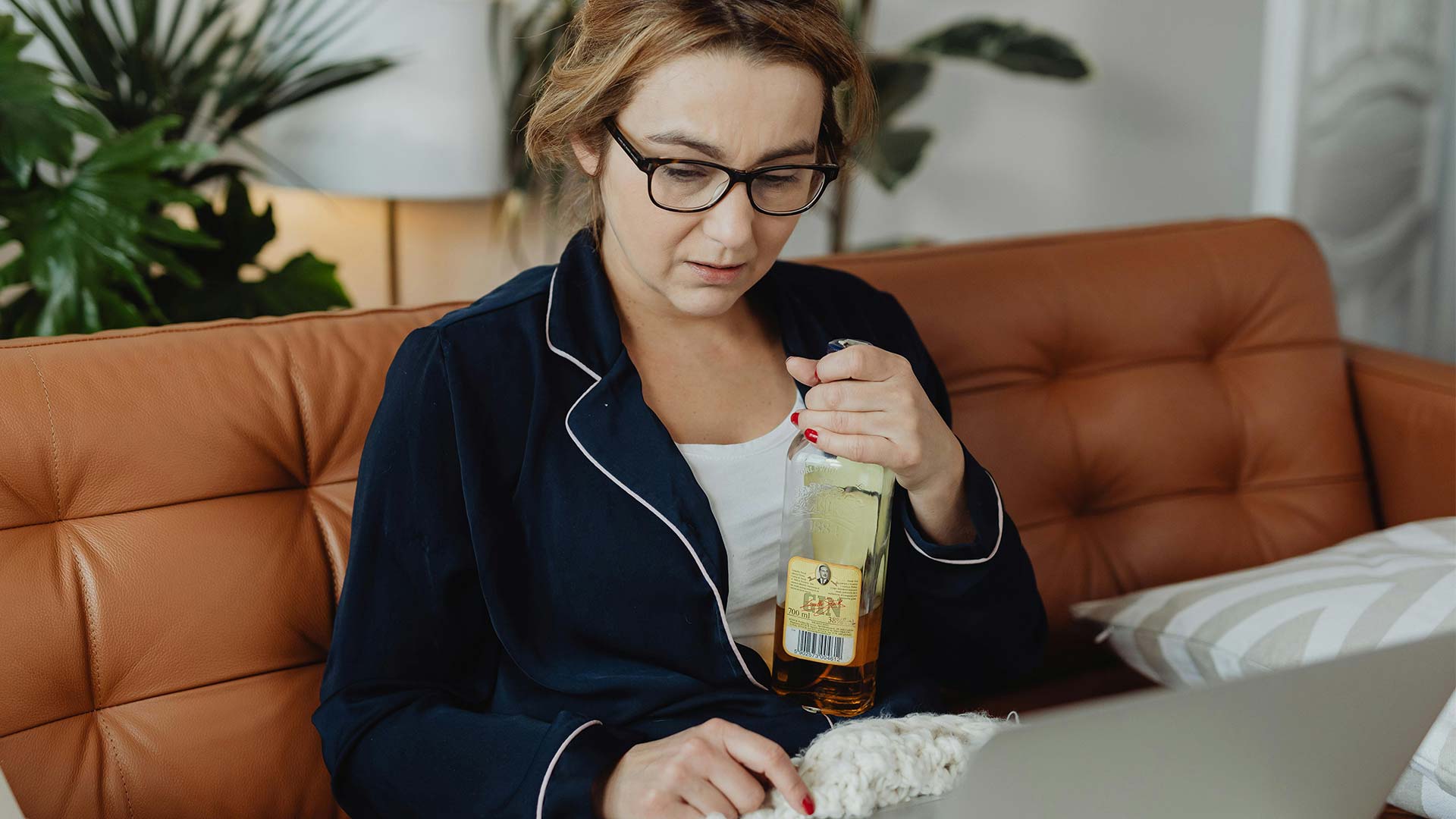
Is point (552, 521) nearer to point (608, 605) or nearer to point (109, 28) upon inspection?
point (608, 605)

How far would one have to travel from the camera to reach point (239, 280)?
1822 millimetres

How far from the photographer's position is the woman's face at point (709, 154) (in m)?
1.03

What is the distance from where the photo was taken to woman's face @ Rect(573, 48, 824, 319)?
1.03 m

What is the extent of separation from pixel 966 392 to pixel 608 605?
0.66m

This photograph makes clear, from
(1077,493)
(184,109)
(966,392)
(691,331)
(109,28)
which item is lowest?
(1077,493)

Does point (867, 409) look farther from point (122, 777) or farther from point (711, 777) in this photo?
point (122, 777)

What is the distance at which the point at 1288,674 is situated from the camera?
2.17ft

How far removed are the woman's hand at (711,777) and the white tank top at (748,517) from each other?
0.76 feet

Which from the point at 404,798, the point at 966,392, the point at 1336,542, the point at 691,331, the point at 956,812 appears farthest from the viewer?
the point at 1336,542

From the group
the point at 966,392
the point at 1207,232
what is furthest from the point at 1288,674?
the point at 1207,232

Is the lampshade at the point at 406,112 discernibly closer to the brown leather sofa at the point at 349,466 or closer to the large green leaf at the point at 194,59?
the large green leaf at the point at 194,59

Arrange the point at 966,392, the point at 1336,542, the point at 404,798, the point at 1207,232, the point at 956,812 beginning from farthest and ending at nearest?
the point at 1207,232 → the point at 1336,542 → the point at 966,392 → the point at 404,798 → the point at 956,812

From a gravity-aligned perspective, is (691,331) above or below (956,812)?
above

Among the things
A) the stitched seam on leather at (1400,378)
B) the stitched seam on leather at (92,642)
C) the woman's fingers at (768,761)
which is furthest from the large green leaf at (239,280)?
the stitched seam on leather at (1400,378)
